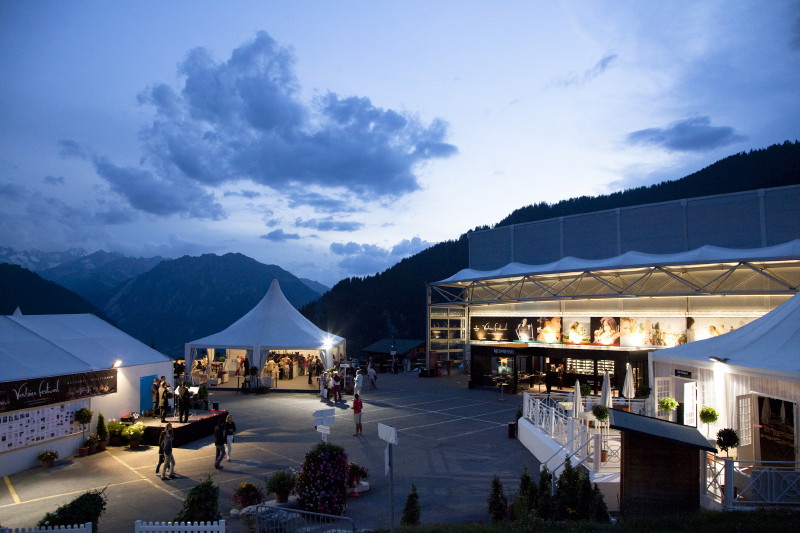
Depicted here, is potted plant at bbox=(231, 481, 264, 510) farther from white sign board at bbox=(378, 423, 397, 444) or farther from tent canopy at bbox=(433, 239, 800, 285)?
tent canopy at bbox=(433, 239, 800, 285)

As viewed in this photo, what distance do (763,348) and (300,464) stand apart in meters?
10.7

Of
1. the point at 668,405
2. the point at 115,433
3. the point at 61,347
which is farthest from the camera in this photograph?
the point at 61,347

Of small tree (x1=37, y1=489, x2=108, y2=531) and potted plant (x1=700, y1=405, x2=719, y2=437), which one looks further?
potted plant (x1=700, y1=405, x2=719, y2=437)

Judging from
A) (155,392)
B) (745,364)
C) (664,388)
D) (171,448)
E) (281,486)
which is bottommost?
(281,486)

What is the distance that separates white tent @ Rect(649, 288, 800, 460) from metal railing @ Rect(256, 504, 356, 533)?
326 inches

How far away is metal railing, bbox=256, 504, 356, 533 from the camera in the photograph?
822 cm

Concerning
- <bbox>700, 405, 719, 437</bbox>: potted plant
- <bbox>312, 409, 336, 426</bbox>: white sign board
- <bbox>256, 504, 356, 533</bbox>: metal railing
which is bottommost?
<bbox>256, 504, 356, 533</bbox>: metal railing

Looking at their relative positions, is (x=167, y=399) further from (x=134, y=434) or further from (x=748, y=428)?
(x=748, y=428)

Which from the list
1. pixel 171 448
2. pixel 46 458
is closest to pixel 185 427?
pixel 46 458

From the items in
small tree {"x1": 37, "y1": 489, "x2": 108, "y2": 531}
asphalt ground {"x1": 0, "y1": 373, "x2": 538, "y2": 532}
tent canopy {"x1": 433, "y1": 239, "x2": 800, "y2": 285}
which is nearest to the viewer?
small tree {"x1": 37, "y1": 489, "x2": 108, "y2": 531}

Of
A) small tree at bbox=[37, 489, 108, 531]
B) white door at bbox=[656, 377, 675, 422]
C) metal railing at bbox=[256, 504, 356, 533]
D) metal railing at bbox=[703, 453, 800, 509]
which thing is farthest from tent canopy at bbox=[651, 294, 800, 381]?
small tree at bbox=[37, 489, 108, 531]

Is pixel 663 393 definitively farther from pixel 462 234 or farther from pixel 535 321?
pixel 462 234

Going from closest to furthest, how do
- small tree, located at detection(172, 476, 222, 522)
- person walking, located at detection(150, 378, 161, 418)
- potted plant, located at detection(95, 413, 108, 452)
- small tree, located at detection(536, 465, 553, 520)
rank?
small tree, located at detection(172, 476, 222, 522)
small tree, located at detection(536, 465, 553, 520)
potted plant, located at detection(95, 413, 108, 452)
person walking, located at detection(150, 378, 161, 418)

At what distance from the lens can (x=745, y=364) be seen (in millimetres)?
10602
